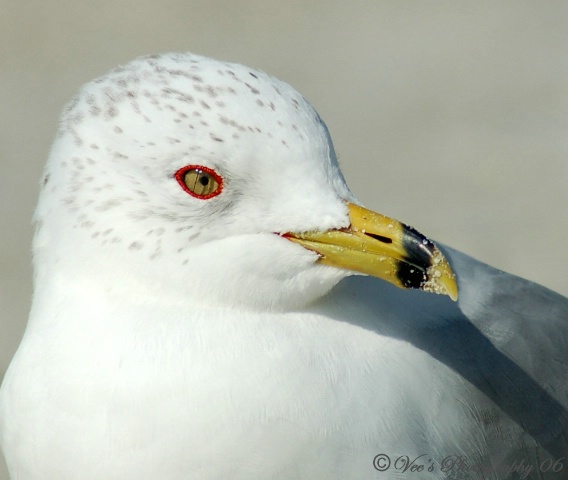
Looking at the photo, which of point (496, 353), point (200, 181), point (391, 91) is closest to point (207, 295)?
point (200, 181)

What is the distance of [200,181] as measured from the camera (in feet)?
6.41

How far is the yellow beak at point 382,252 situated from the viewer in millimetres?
1968

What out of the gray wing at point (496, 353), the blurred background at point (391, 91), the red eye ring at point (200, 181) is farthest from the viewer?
the blurred background at point (391, 91)

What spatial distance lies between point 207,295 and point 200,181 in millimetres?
243

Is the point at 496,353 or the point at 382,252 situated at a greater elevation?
the point at 382,252

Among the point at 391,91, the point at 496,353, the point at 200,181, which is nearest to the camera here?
the point at 200,181

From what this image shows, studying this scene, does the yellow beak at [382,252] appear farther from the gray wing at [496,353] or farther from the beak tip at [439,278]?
the gray wing at [496,353]

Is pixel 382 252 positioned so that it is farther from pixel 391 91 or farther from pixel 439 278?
pixel 391 91

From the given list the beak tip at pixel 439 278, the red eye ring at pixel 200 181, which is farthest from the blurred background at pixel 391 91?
the beak tip at pixel 439 278

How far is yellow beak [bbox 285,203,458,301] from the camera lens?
1968mm

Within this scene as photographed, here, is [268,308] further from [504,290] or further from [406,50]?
[406,50]

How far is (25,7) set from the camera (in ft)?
22.1

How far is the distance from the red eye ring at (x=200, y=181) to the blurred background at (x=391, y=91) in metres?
Answer: 2.73

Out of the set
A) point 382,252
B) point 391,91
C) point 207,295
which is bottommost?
point 207,295
